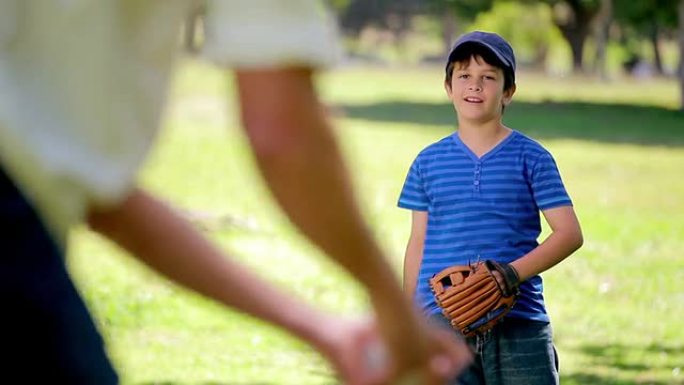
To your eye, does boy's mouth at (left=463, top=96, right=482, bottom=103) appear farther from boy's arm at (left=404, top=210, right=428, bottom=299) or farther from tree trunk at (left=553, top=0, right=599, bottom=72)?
tree trunk at (left=553, top=0, right=599, bottom=72)

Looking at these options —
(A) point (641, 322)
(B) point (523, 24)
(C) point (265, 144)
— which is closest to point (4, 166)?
(C) point (265, 144)

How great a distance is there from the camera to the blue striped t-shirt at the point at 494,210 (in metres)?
4.65

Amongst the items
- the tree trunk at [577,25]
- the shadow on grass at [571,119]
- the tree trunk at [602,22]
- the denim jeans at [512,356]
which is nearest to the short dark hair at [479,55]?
the denim jeans at [512,356]

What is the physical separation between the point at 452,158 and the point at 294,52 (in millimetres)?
→ 3326

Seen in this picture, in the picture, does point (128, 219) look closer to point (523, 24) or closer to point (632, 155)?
point (632, 155)

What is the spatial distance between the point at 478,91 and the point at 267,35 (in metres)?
3.32

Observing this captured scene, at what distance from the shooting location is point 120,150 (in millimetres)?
1562

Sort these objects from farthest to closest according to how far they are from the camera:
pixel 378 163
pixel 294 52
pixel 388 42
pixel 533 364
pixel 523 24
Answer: pixel 388 42, pixel 523 24, pixel 378 163, pixel 533 364, pixel 294 52

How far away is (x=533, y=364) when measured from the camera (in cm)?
460

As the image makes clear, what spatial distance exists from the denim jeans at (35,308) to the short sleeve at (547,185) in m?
3.16

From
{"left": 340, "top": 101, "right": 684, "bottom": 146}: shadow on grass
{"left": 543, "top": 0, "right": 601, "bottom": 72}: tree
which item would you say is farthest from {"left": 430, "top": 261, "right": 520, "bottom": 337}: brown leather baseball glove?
{"left": 543, "top": 0, "right": 601, "bottom": 72}: tree

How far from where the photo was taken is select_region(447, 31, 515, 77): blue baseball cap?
15.6 ft

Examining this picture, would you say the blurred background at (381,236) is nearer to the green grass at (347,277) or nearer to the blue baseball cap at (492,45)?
the green grass at (347,277)

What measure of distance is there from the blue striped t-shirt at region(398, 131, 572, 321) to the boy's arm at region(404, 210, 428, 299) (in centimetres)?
3
